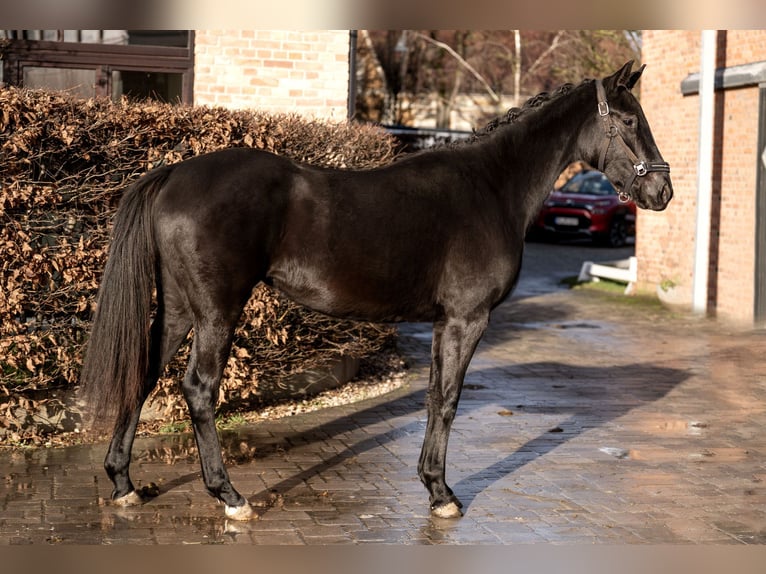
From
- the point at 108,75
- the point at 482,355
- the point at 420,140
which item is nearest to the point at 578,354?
the point at 482,355

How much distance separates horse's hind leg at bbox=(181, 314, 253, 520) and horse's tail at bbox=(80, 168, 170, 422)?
311 millimetres

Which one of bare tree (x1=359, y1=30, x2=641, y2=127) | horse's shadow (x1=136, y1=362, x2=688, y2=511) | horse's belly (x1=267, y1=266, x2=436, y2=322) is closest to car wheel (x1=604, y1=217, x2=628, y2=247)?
bare tree (x1=359, y1=30, x2=641, y2=127)

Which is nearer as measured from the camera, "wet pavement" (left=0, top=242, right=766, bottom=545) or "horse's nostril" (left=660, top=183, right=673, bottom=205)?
"wet pavement" (left=0, top=242, right=766, bottom=545)

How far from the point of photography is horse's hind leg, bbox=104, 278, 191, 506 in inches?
231

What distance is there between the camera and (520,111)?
6.30m

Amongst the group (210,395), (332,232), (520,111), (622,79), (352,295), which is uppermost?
(622,79)

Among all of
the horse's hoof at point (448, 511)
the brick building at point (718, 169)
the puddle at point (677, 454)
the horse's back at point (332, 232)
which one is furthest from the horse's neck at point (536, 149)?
the brick building at point (718, 169)

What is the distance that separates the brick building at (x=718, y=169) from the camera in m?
13.7

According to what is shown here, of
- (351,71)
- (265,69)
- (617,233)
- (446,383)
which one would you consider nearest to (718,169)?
(351,71)

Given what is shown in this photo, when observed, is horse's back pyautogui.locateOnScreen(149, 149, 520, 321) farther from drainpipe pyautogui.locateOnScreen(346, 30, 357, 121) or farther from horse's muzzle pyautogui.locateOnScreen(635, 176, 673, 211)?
drainpipe pyautogui.locateOnScreen(346, 30, 357, 121)

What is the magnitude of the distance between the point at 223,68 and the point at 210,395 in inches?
239

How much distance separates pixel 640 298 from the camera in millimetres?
16125

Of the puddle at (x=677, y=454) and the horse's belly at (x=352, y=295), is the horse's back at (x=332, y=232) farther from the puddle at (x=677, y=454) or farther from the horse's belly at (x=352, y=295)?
the puddle at (x=677, y=454)

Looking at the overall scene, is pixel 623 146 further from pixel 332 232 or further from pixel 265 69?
pixel 265 69
